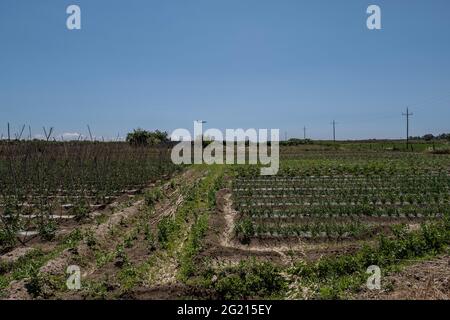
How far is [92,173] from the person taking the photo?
1479 cm

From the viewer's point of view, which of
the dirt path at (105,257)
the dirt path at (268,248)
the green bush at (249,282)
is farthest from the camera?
the dirt path at (268,248)

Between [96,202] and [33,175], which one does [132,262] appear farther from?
[33,175]

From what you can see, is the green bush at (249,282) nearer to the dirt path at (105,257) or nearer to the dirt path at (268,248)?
the dirt path at (268,248)

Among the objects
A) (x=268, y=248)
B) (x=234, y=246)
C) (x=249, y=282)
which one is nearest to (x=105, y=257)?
(x=234, y=246)

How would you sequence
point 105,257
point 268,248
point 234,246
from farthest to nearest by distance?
point 234,246 → point 268,248 → point 105,257

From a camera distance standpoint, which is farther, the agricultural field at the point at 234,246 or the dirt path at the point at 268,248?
the dirt path at the point at 268,248

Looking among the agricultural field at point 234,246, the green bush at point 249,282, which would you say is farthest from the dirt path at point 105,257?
the green bush at point 249,282

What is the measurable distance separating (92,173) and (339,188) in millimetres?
9478

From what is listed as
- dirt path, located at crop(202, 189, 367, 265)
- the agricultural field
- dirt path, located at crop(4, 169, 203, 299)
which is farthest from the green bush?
dirt path, located at crop(4, 169, 203, 299)

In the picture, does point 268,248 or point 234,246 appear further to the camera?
point 234,246

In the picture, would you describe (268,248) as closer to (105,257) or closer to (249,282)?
(249,282)
